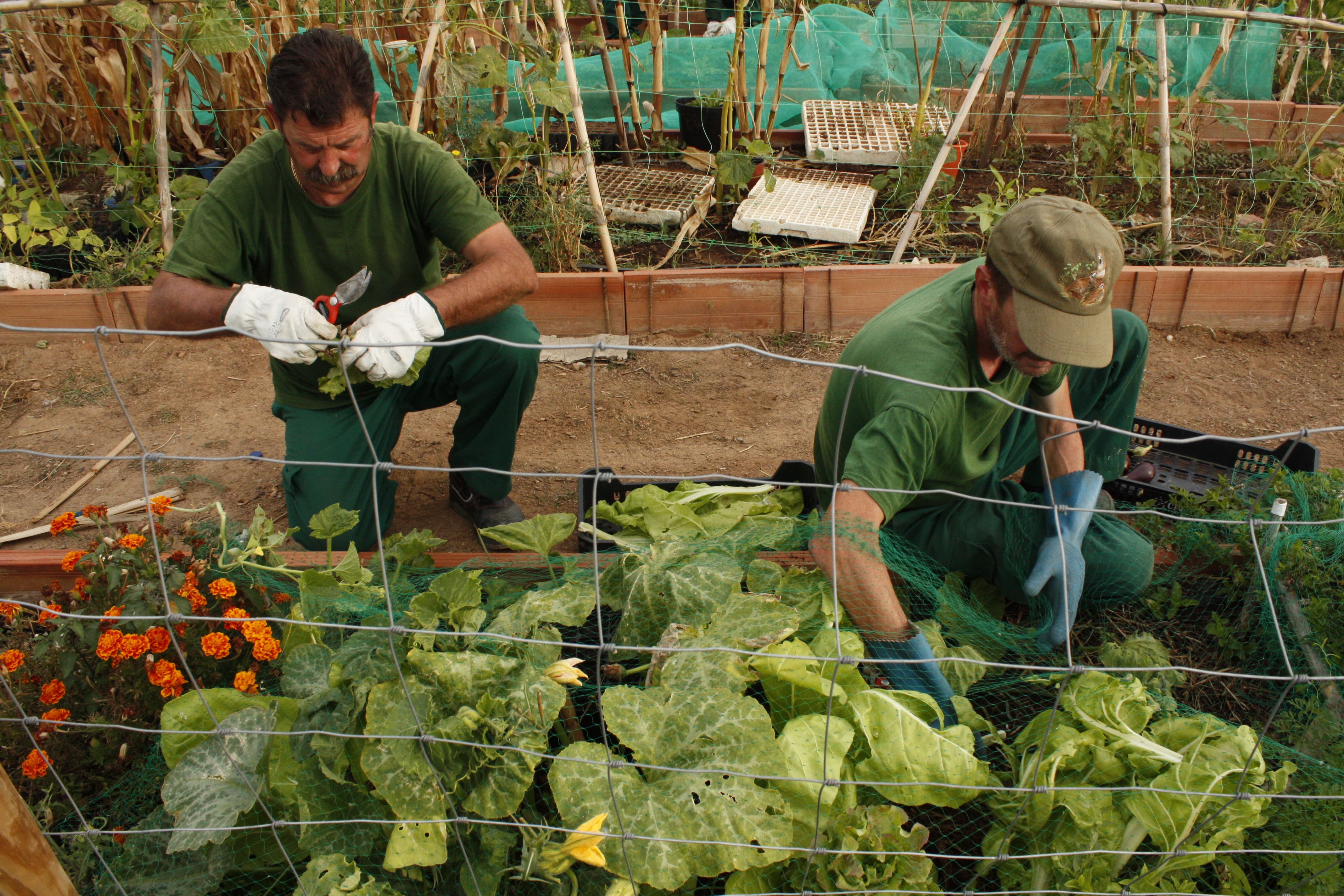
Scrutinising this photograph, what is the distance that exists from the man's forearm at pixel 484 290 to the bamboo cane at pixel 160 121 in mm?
1992

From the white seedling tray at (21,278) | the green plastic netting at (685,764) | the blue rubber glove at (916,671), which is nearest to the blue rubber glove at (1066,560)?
the green plastic netting at (685,764)

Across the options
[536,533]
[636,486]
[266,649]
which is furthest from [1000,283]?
[266,649]

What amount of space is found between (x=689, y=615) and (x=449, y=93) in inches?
119

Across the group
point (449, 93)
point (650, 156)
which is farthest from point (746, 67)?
point (449, 93)

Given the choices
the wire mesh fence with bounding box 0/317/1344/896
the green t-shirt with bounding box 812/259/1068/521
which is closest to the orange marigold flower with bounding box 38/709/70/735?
the wire mesh fence with bounding box 0/317/1344/896

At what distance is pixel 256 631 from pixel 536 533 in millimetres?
577

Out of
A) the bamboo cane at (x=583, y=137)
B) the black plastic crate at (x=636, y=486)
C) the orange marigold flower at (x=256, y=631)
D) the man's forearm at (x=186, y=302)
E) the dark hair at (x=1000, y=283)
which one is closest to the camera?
the orange marigold flower at (x=256, y=631)

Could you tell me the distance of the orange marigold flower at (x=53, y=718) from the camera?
5.74 ft

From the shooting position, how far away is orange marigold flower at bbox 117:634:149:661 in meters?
1.67

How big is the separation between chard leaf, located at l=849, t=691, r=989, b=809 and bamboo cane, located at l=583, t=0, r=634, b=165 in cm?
346

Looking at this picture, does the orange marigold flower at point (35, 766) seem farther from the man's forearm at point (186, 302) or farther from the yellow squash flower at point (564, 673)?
the man's forearm at point (186, 302)

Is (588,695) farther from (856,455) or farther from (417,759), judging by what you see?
(856,455)

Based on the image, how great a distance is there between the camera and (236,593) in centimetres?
198

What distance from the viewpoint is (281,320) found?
226cm
